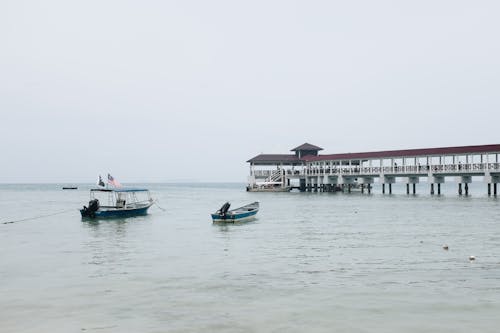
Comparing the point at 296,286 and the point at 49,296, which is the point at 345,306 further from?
the point at 49,296

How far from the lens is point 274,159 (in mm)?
95062

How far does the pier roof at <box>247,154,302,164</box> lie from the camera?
94.6m


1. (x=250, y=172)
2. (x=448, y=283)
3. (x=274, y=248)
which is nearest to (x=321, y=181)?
(x=250, y=172)

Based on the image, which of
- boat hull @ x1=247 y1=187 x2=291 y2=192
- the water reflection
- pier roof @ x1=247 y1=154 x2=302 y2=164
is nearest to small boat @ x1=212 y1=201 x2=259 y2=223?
the water reflection

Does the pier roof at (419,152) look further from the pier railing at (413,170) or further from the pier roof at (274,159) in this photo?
the pier roof at (274,159)

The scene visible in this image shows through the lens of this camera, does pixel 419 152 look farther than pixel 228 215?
Yes

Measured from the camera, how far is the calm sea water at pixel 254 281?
1234 centimetres

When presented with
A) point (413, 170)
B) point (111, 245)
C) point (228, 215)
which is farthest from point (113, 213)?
point (413, 170)

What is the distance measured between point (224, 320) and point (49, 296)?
553cm

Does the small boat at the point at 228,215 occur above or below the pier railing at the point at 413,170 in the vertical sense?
below

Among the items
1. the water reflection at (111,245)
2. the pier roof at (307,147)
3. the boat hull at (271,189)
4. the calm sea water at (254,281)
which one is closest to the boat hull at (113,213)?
the water reflection at (111,245)

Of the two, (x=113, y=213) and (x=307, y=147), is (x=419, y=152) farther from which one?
(x=113, y=213)

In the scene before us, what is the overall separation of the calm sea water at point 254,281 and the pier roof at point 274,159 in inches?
2476

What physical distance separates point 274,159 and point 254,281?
78.6 m
